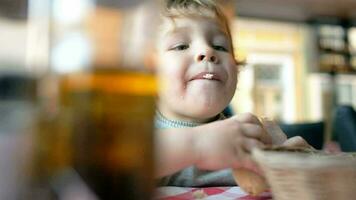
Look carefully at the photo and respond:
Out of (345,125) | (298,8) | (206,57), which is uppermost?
(298,8)

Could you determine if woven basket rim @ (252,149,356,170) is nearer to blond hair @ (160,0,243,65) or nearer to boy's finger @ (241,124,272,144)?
boy's finger @ (241,124,272,144)

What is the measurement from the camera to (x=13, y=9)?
19cm

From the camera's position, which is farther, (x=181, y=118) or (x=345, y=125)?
(x=345, y=125)

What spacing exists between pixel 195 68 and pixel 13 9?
0.19m

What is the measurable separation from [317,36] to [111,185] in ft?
12.6

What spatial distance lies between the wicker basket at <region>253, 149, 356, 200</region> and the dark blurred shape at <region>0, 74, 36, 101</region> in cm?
12

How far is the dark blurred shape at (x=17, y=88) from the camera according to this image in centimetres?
18

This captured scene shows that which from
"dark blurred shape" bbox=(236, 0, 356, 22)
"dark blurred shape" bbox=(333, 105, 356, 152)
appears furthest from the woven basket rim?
"dark blurred shape" bbox=(236, 0, 356, 22)

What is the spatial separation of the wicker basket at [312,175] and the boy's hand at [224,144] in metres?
0.05

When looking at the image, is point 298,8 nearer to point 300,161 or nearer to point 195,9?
point 195,9

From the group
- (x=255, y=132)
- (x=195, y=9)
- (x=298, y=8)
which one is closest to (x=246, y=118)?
(x=255, y=132)

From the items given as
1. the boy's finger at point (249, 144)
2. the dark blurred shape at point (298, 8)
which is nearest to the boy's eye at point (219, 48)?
the boy's finger at point (249, 144)

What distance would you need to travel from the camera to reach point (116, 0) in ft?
0.61

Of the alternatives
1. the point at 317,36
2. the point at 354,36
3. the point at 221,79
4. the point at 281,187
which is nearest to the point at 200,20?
the point at 221,79
